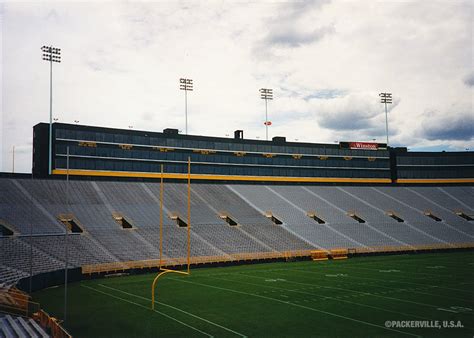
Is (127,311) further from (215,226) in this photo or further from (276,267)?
(215,226)

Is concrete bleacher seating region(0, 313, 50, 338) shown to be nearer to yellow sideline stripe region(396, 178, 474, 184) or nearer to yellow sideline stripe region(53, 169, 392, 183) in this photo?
yellow sideline stripe region(53, 169, 392, 183)

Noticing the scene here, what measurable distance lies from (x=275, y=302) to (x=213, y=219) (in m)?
27.3

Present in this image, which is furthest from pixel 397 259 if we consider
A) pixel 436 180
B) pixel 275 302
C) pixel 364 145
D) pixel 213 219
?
pixel 436 180

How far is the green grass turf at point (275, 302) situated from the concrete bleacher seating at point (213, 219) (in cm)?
629

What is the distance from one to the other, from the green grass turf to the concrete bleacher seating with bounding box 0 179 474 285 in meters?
6.29

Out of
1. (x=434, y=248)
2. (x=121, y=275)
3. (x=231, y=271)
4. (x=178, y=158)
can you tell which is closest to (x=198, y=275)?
(x=231, y=271)

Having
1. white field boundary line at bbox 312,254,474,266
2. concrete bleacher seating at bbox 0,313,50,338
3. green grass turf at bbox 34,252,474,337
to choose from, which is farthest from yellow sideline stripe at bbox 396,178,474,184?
concrete bleacher seating at bbox 0,313,50,338

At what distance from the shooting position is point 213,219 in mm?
51156

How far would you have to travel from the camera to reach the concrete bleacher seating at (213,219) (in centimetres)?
3941

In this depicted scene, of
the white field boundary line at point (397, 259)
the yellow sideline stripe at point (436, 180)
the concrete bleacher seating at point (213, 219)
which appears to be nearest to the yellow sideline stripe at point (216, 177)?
the concrete bleacher seating at point (213, 219)

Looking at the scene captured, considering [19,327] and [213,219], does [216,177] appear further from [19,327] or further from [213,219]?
[19,327]

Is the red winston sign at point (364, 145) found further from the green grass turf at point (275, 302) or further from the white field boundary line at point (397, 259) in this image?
the green grass turf at point (275, 302)

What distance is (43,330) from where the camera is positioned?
57.2 ft

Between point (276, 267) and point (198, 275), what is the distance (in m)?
7.93
